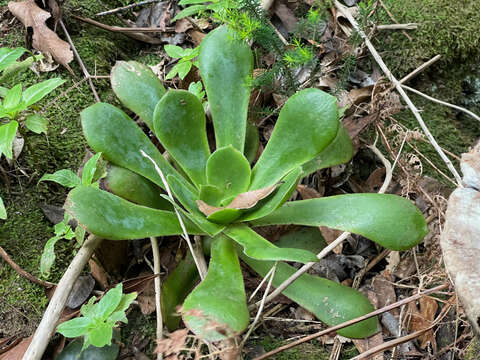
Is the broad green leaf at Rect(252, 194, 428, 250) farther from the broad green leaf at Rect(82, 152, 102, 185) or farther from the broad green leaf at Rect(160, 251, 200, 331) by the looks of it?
the broad green leaf at Rect(82, 152, 102, 185)

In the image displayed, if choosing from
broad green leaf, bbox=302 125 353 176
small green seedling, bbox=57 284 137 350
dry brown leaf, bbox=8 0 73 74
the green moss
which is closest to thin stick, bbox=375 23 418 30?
the green moss

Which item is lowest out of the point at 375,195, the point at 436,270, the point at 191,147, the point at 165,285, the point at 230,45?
the point at 436,270

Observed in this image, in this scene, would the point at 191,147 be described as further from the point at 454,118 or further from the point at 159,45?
the point at 454,118

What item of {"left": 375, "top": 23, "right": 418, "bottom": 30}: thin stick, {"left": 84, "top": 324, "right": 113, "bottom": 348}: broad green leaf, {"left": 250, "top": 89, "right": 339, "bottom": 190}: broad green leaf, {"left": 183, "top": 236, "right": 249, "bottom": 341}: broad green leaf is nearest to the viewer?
{"left": 183, "top": 236, "right": 249, "bottom": 341}: broad green leaf

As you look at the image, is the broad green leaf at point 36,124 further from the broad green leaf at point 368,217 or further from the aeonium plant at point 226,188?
the broad green leaf at point 368,217

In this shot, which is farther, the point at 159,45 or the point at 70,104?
the point at 159,45

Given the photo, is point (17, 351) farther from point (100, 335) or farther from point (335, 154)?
point (335, 154)

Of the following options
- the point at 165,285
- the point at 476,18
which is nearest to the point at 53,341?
the point at 165,285
